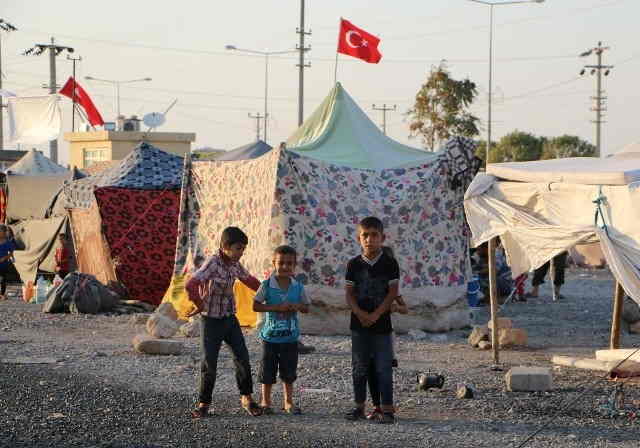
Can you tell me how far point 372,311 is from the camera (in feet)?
25.6

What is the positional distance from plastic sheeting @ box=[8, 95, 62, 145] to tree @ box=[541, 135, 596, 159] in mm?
40323

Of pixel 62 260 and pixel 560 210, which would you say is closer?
pixel 560 210

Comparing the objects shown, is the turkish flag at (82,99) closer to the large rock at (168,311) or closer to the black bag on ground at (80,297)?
the black bag on ground at (80,297)

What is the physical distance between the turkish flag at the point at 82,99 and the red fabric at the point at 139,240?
77.2 ft

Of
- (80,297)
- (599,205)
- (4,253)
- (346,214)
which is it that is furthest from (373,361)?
(4,253)

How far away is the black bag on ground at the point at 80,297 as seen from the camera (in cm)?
1600

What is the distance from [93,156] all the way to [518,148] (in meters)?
32.1

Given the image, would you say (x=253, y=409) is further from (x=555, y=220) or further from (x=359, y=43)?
(x=359, y=43)

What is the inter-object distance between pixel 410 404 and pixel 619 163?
324 centimetres

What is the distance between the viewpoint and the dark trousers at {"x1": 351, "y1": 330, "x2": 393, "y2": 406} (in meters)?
7.75

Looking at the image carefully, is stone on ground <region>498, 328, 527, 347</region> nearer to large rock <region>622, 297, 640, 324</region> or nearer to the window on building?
large rock <region>622, 297, 640, 324</region>

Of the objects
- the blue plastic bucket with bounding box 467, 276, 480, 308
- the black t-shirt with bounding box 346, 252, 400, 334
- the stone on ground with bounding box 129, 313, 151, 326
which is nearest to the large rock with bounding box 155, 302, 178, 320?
the stone on ground with bounding box 129, 313, 151, 326

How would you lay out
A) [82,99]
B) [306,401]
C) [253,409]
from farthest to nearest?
[82,99] < [306,401] < [253,409]

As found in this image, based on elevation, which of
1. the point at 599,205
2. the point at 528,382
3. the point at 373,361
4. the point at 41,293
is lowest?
the point at 528,382
